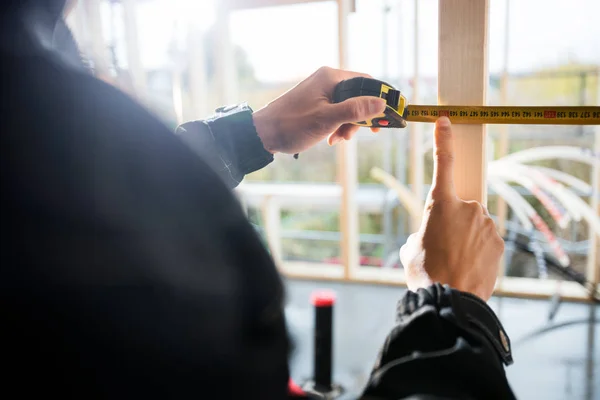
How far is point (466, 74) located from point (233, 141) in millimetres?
472

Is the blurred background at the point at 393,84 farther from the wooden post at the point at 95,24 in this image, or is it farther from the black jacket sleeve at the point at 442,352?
the black jacket sleeve at the point at 442,352

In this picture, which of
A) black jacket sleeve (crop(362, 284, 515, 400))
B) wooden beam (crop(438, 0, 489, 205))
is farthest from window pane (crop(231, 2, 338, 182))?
black jacket sleeve (crop(362, 284, 515, 400))

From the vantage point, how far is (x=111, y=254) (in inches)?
13.2

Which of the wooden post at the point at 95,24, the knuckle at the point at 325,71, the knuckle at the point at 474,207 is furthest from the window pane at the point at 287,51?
the knuckle at the point at 474,207

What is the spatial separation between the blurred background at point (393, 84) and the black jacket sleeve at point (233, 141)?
1921 millimetres

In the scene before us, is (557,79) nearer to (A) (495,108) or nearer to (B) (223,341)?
(A) (495,108)

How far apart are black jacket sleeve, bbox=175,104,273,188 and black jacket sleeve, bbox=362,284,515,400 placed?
505 millimetres

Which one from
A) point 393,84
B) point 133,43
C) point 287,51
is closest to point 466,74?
point 393,84

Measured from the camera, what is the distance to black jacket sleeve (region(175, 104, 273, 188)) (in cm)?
100

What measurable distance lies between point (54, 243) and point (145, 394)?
12cm

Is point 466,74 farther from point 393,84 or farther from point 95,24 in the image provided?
point 95,24

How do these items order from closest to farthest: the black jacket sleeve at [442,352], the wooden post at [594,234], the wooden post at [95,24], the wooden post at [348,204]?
the black jacket sleeve at [442,352] → the wooden post at [594,234] → the wooden post at [348,204] → the wooden post at [95,24]

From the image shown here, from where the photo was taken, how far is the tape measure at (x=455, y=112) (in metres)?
0.84

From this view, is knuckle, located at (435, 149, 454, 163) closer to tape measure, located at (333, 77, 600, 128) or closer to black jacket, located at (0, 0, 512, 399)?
tape measure, located at (333, 77, 600, 128)
